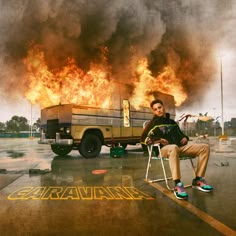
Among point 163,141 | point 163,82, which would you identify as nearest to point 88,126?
point 163,141

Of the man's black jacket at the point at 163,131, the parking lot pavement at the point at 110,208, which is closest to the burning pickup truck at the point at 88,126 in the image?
the parking lot pavement at the point at 110,208

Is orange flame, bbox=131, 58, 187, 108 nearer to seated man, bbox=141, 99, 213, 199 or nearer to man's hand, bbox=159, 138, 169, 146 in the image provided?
seated man, bbox=141, 99, 213, 199

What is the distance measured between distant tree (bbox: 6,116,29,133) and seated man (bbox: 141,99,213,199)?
96.9 m

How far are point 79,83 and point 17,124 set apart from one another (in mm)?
93346

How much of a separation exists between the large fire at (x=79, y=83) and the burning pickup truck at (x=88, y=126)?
76 centimetres

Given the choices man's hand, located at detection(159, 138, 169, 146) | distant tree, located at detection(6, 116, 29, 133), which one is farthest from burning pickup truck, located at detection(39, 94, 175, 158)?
distant tree, located at detection(6, 116, 29, 133)

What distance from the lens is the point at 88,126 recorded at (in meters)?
10.4

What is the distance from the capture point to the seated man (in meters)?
4.54

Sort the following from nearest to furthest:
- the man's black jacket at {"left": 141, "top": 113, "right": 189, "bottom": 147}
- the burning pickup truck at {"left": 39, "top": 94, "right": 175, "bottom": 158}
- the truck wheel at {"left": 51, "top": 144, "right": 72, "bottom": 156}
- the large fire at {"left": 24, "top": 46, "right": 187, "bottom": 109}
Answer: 1. the man's black jacket at {"left": 141, "top": 113, "right": 189, "bottom": 147}
2. the burning pickup truck at {"left": 39, "top": 94, "right": 175, "bottom": 158}
3. the truck wheel at {"left": 51, "top": 144, "right": 72, "bottom": 156}
4. the large fire at {"left": 24, "top": 46, "right": 187, "bottom": 109}

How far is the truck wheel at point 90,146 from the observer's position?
10.5 m

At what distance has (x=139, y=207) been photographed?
358 centimetres

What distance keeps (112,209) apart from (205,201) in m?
1.38

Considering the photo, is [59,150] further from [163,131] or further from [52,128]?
[163,131]

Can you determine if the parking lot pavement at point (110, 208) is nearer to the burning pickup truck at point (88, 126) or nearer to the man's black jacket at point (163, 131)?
the man's black jacket at point (163, 131)
